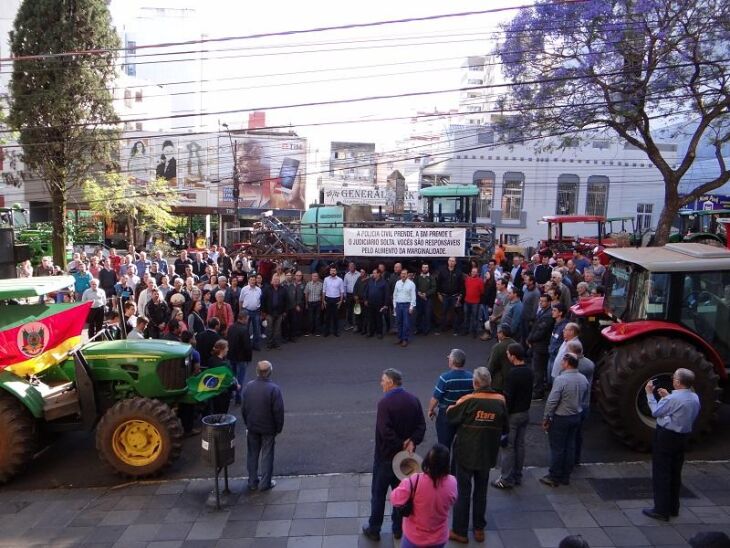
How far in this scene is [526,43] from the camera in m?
17.5

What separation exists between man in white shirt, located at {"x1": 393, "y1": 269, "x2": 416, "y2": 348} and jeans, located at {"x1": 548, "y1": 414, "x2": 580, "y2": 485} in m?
6.29

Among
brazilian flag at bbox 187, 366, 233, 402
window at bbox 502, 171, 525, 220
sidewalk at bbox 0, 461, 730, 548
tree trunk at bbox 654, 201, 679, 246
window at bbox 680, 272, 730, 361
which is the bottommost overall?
sidewalk at bbox 0, 461, 730, 548

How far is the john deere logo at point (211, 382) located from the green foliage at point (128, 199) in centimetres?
2190

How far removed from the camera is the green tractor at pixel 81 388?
21.4 ft

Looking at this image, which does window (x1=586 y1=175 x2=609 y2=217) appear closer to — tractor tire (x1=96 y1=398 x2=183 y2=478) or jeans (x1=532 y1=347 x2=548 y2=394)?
jeans (x1=532 y1=347 x2=548 y2=394)

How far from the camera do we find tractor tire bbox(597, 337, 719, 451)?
6508mm

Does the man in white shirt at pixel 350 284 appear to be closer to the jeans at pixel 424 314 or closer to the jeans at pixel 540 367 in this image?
the jeans at pixel 424 314

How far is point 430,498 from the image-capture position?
3.98 meters

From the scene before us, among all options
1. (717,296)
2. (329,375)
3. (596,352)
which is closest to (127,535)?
(329,375)

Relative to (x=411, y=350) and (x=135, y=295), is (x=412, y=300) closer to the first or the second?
(x=411, y=350)

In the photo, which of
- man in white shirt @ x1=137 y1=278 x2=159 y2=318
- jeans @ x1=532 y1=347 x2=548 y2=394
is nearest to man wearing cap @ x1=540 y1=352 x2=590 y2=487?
jeans @ x1=532 y1=347 x2=548 y2=394

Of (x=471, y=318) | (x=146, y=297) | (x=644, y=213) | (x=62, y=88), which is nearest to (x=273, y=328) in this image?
(x=146, y=297)

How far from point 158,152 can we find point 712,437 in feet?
118

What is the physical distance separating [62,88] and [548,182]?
25.8 metres
